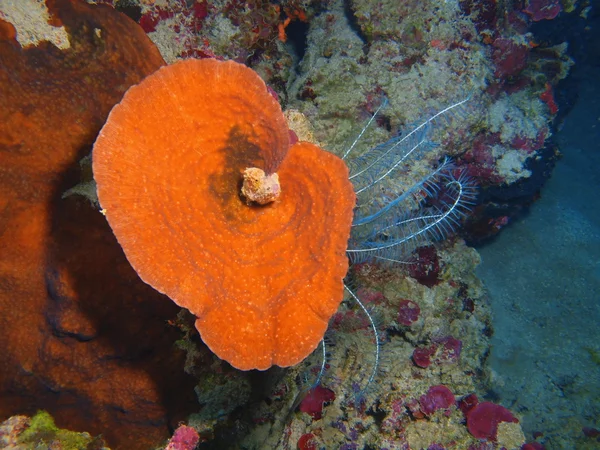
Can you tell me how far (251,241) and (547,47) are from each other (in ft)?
25.3

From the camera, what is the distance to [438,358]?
4.40 meters

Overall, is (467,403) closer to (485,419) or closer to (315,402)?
(485,419)

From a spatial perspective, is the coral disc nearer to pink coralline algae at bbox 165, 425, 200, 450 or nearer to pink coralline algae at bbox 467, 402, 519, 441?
pink coralline algae at bbox 165, 425, 200, 450

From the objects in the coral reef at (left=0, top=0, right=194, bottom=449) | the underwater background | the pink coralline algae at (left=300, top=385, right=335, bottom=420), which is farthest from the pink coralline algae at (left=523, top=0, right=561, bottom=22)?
the pink coralline algae at (left=300, top=385, right=335, bottom=420)

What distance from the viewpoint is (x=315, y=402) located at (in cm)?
406

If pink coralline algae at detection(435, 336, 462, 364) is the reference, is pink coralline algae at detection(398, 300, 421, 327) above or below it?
above

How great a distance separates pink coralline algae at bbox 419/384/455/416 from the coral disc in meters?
2.26

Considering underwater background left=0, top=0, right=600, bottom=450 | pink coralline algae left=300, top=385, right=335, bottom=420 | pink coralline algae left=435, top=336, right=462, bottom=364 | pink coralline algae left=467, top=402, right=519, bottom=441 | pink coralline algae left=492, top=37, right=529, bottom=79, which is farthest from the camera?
pink coralline algae left=492, top=37, right=529, bottom=79

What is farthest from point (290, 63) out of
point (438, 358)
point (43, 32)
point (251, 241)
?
point (438, 358)

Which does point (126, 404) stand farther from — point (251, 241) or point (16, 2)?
point (16, 2)

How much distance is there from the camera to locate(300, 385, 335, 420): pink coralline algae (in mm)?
4062

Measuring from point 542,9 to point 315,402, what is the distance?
7715 millimetres

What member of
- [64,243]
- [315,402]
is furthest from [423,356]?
[64,243]

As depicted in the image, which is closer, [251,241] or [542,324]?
[251,241]
